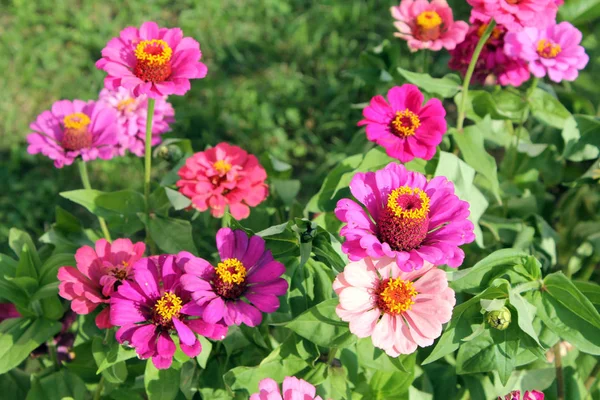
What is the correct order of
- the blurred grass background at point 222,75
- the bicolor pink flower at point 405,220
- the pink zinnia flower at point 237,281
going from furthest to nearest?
the blurred grass background at point 222,75
the pink zinnia flower at point 237,281
the bicolor pink flower at point 405,220

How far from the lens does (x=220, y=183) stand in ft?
5.40

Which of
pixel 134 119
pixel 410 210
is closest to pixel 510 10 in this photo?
pixel 410 210

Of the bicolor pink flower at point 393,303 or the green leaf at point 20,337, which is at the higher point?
the bicolor pink flower at point 393,303

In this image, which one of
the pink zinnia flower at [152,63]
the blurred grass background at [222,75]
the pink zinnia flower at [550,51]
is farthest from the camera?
the blurred grass background at [222,75]

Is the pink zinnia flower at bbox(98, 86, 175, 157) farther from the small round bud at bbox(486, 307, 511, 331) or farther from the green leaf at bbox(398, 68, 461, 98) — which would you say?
the small round bud at bbox(486, 307, 511, 331)

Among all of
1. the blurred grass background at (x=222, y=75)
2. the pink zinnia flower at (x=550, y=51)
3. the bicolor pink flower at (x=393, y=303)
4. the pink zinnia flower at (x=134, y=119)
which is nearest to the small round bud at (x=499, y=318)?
the bicolor pink flower at (x=393, y=303)

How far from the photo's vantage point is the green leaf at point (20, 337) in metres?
1.49

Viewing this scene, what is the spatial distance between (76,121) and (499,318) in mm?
1212

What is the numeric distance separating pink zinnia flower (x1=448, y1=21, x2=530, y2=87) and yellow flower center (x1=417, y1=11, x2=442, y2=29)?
0.38 feet

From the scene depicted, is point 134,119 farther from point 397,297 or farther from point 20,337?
point 397,297

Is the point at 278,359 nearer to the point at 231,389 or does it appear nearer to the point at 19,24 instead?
the point at 231,389

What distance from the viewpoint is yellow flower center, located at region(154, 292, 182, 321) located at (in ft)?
4.22

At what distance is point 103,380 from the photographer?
1.55 meters

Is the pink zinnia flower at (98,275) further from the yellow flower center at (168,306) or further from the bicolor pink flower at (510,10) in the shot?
the bicolor pink flower at (510,10)
